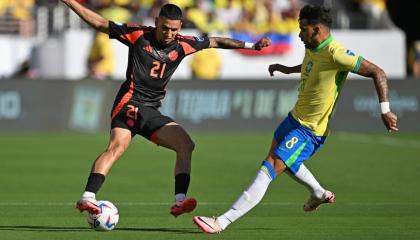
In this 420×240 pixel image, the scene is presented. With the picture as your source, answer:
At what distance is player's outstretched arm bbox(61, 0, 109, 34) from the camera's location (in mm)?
10578

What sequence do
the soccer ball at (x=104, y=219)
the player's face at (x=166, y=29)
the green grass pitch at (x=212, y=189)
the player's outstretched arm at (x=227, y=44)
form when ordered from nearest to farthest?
the soccer ball at (x=104, y=219), the green grass pitch at (x=212, y=189), the player's face at (x=166, y=29), the player's outstretched arm at (x=227, y=44)

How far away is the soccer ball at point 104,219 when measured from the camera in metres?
10.1

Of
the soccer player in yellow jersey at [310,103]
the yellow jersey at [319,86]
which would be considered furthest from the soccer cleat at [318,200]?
the yellow jersey at [319,86]

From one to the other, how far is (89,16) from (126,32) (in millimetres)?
446

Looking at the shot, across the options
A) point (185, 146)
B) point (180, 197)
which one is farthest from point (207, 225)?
point (185, 146)

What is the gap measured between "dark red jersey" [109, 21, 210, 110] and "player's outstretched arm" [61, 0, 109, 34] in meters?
0.10

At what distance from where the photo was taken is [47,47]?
99.5ft

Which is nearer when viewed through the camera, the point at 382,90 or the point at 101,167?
the point at 382,90

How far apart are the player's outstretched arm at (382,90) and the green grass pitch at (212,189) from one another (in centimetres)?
106

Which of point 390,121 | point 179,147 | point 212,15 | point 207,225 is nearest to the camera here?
point 390,121

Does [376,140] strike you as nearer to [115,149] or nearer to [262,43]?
[262,43]

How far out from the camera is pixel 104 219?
10.1m

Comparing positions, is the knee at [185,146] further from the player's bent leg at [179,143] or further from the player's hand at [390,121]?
the player's hand at [390,121]

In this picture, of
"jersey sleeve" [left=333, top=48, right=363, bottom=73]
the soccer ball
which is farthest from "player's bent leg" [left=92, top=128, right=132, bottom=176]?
"jersey sleeve" [left=333, top=48, right=363, bottom=73]
